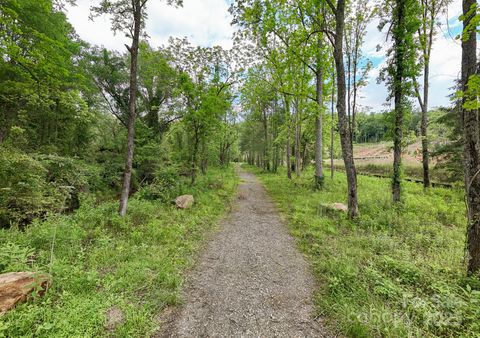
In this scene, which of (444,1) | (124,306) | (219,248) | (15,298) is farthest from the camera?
(444,1)

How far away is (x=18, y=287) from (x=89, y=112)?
898 cm

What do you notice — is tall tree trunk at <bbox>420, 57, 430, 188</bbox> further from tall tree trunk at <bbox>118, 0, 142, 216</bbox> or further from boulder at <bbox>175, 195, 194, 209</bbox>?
tall tree trunk at <bbox>118, 0, 142, 216</bbox>

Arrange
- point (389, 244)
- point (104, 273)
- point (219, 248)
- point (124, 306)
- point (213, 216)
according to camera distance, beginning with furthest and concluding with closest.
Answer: point (213, 216) < point (219, 248) < point (389, 244) < point (104, 273) < point (124, 306)

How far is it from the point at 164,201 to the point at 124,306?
5764 mm

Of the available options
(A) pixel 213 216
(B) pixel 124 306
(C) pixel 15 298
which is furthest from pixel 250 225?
(C) pixel 15 298

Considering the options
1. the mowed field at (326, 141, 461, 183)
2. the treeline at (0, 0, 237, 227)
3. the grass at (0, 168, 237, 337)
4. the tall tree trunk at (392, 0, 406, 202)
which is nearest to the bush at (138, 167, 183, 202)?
the treeline at (0, 0, 237, 227)

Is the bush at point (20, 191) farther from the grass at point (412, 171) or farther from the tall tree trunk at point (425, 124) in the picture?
the tall tree trunk at point (425, 124)

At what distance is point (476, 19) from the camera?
8.53 ft

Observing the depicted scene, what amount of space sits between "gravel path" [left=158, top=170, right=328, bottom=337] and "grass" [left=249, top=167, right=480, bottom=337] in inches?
15.3

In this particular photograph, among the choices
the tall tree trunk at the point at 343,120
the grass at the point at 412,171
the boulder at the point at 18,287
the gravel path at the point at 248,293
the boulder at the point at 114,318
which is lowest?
the gravel path at the point at 248,293

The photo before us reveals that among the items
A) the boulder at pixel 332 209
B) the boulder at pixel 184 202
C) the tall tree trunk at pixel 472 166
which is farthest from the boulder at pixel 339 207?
the boulder at pixel 184 202

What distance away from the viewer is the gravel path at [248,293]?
8.56 ft

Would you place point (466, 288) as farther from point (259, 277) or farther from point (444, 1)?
point (444, 1)

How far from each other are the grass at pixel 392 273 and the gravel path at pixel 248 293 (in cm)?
39
